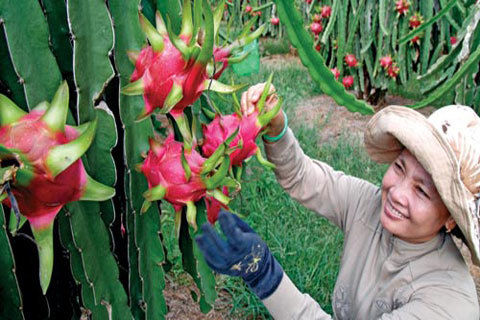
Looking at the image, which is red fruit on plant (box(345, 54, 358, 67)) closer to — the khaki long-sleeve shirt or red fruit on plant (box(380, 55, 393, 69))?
red fruit on plant (box(380, 55, 393, 69))

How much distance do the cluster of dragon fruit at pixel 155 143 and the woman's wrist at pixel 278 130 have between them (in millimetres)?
350

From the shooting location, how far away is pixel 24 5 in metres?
0.55

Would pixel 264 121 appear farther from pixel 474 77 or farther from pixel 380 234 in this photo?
pixel 474 77

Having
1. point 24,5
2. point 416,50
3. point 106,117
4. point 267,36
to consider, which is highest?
point 24,5

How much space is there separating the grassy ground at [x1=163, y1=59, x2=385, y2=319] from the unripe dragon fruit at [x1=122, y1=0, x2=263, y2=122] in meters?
0.96

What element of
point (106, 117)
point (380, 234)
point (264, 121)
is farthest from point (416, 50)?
point (106, 117)

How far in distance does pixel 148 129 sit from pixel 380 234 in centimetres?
72

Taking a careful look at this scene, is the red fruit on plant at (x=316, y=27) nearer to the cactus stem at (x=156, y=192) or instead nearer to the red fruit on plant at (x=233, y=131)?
the red fruit on plant at (x=233, y=131)

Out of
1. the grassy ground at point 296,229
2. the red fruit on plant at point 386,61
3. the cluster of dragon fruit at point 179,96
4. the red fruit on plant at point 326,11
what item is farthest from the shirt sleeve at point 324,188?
the red fruit on plant at point 326,11

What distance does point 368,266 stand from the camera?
3.84ft

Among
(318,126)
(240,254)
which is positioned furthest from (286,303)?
(318,126)

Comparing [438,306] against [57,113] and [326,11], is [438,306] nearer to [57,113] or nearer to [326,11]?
[57,113]

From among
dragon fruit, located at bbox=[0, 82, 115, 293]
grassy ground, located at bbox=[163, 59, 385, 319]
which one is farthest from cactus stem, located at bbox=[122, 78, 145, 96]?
grassy ground, located at bbox=[163, 59, 385, 319]

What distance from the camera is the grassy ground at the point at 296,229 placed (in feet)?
6.04
